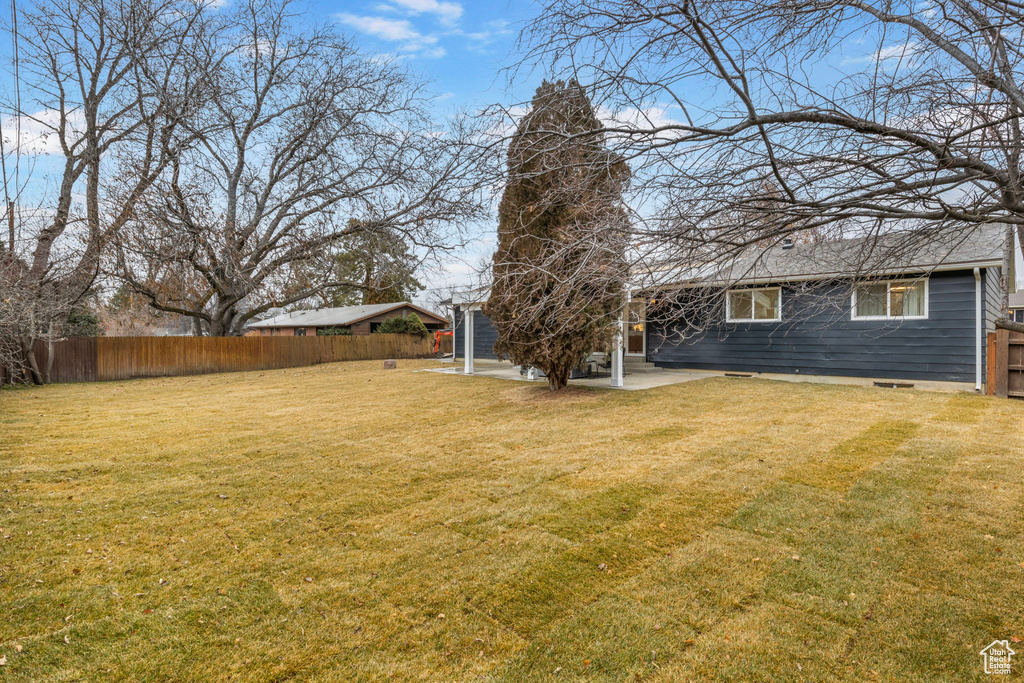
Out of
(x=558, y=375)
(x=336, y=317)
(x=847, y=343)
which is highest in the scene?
(x=336, y=317)

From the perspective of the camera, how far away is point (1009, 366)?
357 inches

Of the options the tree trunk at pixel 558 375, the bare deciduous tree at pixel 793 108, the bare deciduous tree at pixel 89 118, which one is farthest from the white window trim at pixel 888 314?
the bare deciduous tree at pixel 89 118

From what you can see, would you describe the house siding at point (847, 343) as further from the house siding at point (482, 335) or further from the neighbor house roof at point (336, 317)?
the neighbor house roof at point (336, 317)

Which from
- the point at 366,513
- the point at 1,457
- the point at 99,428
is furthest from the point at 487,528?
the point at 99,428

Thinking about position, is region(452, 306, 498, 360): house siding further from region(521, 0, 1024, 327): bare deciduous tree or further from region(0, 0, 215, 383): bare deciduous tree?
region(521, 0, 1024, 327): bare deciduous tree

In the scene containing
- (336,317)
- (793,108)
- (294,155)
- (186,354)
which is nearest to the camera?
(793,108)

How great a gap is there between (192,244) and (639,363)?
11.6 meters

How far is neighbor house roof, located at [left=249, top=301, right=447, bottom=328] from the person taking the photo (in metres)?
29.6

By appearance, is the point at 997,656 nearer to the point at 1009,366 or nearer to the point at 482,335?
the point at 1009,366

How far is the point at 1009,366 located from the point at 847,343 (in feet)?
9.04

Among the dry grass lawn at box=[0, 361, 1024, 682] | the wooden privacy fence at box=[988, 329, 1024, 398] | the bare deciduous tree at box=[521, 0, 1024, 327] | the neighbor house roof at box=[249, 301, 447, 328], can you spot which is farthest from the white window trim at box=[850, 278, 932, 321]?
the neighbor house roof at box=[249, 301, 447, 328]

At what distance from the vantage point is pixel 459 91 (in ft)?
13.3

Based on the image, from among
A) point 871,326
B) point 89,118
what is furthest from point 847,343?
point 89,118

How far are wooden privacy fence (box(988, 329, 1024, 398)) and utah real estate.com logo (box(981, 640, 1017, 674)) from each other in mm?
9329
